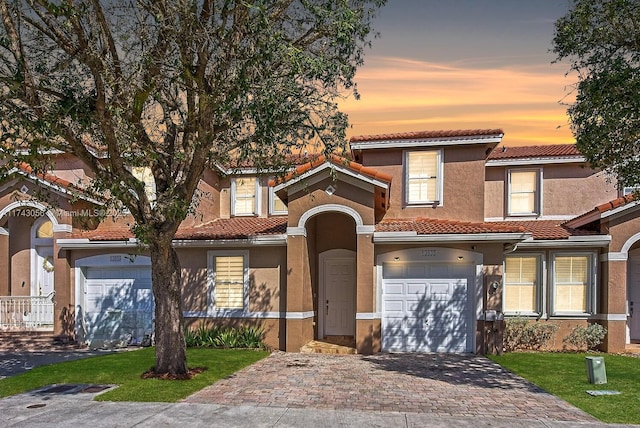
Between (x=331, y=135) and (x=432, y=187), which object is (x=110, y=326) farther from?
(x=432, y=187)


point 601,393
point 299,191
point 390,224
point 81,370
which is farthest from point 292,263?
point 601,393

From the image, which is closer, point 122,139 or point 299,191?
point 122,139

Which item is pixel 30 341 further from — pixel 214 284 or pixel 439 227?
pixel 439 227

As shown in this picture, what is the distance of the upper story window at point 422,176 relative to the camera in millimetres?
17516

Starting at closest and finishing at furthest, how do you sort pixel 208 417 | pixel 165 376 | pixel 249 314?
pixel 208 417 → pixel 165 376 → pixel 249 314

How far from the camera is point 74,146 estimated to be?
405 inches

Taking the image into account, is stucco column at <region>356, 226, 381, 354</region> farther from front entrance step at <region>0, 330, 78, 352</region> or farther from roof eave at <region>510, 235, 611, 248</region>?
front entrance step at <region>0, 330, 78, 352</region>

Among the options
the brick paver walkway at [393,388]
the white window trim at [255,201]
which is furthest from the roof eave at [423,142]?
the brick paver walkway at [393,388]

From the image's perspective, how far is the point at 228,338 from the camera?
627 inches

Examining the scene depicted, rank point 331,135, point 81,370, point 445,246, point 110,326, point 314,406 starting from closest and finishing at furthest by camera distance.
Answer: point 314,406, point 331,135, point 81,370, point 445,246, point 110,326

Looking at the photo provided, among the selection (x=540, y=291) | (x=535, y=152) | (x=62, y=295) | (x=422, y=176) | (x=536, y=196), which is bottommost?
(x=62, y=295)

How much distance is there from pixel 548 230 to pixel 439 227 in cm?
426

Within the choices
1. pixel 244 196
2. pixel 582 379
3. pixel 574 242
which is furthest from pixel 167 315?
pixel 574 242

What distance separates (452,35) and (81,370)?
12.0 m
